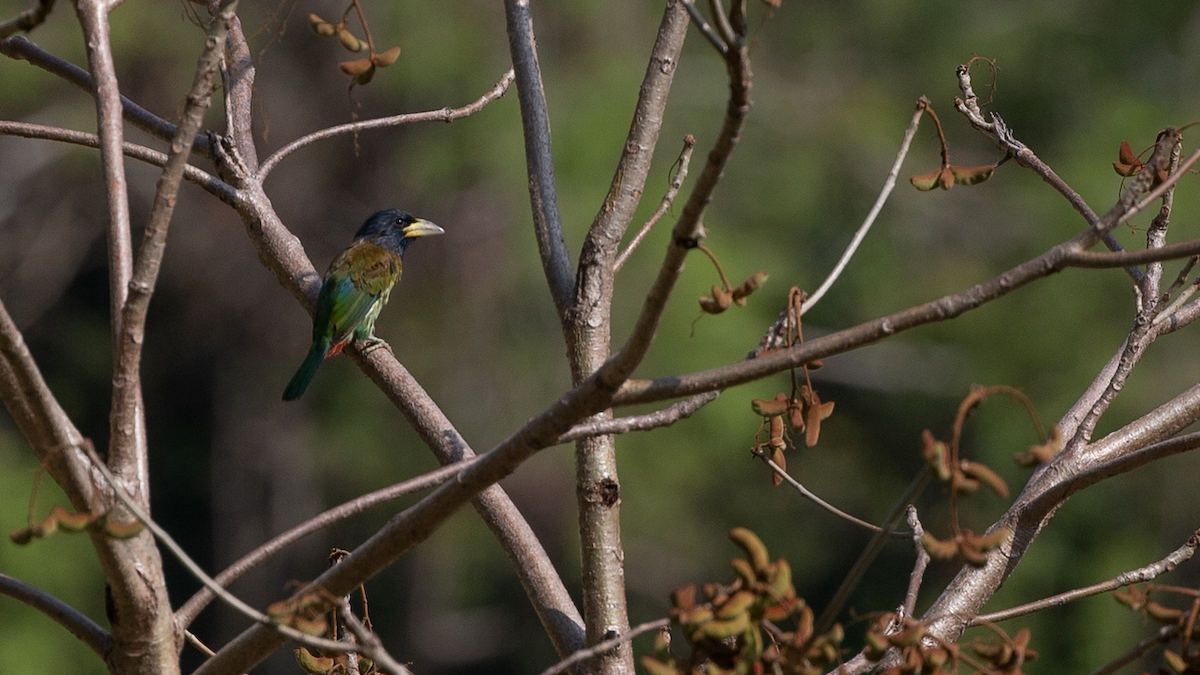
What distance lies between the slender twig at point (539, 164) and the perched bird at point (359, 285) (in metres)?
1.22

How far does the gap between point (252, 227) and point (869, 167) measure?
9764 millimetres

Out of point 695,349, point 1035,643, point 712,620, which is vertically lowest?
point 712,620

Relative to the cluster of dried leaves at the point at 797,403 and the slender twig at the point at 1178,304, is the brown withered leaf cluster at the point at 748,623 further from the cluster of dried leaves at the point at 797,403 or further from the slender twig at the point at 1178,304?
the slender twig at the point at 1178,304

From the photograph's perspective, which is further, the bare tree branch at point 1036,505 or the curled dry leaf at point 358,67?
the bare tree branch at point 1036,505

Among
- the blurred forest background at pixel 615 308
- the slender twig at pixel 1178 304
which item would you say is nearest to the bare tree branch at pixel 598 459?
the slender twig at pixel 1178 304

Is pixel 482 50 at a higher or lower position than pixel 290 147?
higher

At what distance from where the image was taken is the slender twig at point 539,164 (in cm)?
218

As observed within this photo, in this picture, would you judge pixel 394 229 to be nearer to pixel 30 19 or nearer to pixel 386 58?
pixel 386 58

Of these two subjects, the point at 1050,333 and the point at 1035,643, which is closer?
the point at 1035,643

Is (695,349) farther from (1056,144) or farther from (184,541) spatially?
(184,541)

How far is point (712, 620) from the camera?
1.30 meters

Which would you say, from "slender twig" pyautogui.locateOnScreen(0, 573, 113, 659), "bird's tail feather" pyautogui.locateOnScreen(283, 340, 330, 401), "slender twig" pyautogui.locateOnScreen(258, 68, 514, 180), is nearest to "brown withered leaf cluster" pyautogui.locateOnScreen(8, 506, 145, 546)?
"slender twig" pyautogui.locateOnScreen(0, 573, 113, 659)

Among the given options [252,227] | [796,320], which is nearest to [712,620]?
[796,320]

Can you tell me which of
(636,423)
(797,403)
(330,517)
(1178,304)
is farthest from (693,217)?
(1178,304)
